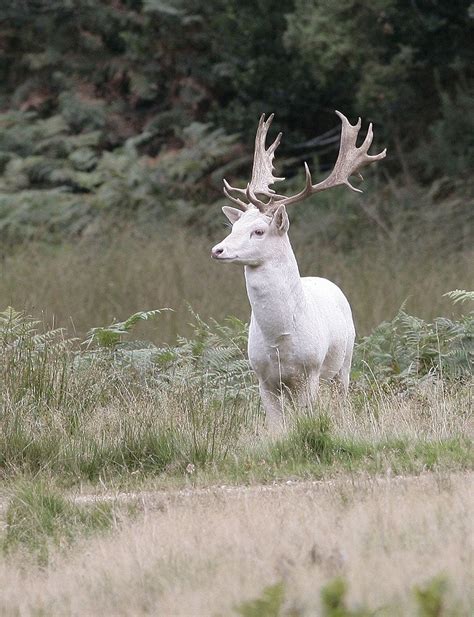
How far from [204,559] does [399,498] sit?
120cm

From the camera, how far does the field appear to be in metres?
5.47

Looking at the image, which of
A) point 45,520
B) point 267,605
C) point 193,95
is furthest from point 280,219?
point 193,95

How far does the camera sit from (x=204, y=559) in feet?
19.4

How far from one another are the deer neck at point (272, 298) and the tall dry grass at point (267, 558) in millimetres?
2254

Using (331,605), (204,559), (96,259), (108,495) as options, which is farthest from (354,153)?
(96,259)

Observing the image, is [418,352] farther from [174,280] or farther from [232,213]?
[174,280]

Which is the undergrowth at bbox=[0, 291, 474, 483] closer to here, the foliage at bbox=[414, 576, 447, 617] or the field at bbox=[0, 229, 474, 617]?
the field at bbox=[0, 229, 474, 617]

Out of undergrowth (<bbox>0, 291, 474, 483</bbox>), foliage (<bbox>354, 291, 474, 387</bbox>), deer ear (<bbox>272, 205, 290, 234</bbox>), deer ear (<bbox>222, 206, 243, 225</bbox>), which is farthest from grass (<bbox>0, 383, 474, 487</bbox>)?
foliage (<bbox>354, 291, 474, 387</bbox>)

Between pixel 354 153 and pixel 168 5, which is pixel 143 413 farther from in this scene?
pixel 168 5

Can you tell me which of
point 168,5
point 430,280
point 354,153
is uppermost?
point 168,5

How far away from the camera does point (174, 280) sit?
16172 millimetres

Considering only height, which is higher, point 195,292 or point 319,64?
point 319,64

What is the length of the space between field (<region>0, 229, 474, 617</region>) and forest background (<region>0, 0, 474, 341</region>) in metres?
6.03

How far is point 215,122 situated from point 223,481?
17.2 meters
